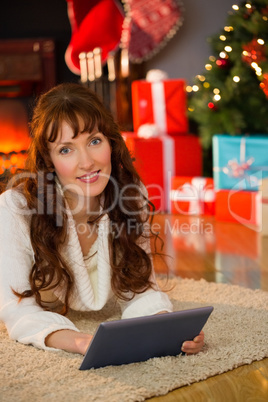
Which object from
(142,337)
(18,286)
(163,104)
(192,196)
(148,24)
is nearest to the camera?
(142,337)

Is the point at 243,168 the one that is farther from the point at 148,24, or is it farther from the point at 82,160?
the point at 82,160

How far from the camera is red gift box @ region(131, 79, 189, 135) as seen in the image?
3619mm

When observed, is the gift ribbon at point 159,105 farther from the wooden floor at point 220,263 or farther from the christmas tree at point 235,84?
the wooden floor at point 220,263

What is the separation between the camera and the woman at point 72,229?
1605mm

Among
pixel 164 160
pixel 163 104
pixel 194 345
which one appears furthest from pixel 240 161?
pixel 194 345

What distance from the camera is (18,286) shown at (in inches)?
63.5

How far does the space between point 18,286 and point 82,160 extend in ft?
1.18

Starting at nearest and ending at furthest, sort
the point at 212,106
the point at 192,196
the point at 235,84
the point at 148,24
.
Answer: the point at 235,84, the point at 212,106, the point at 192,196, the point at 148,24

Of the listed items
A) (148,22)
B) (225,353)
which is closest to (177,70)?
(148,22)

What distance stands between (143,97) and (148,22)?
0.47 metres

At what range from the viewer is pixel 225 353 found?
5.12 feet

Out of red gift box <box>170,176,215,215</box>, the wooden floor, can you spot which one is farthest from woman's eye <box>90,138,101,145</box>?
red gift box <box>170,176,215,215</box>

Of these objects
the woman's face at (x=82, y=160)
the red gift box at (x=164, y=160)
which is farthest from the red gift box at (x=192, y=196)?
the woman's face at (x=82, y=160)

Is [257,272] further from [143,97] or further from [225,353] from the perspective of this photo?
[143,97]
